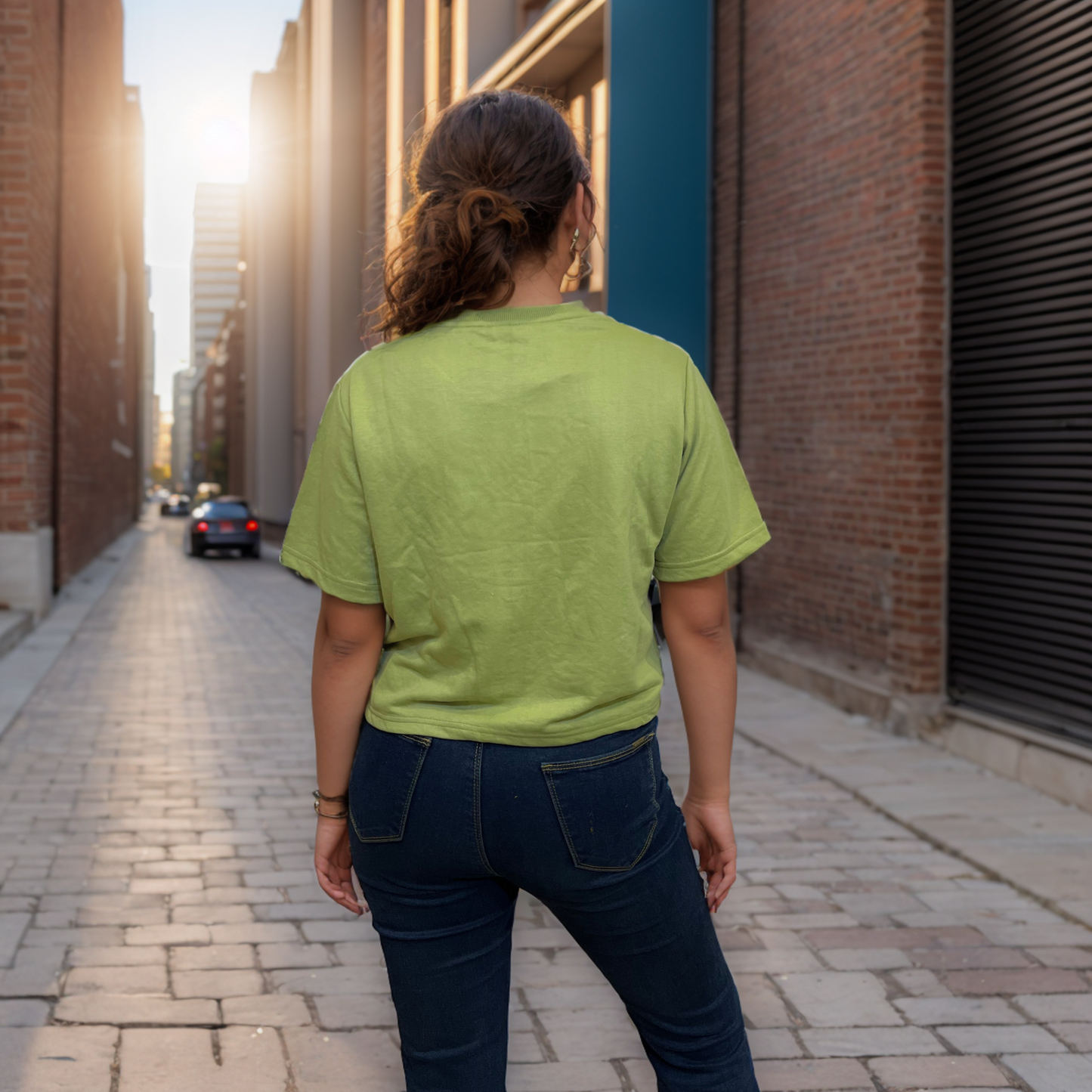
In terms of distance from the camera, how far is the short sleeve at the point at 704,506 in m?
1.66

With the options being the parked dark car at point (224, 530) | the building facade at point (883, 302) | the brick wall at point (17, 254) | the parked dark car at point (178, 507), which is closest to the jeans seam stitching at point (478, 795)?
the building facade at point (883, 302)

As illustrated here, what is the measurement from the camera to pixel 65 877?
4793 mm

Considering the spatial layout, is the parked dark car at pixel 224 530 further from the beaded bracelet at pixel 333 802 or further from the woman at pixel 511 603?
the woman at pixel 511 603

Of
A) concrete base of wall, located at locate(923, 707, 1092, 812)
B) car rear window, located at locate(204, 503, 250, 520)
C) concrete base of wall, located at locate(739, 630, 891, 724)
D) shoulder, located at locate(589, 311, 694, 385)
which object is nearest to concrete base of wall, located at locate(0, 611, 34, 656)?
concrete base of wall, located at locate(739, 630, 891, 724)

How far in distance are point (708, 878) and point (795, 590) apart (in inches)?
314

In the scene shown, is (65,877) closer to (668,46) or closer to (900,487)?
(900,487)

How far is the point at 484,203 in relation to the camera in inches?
65.1

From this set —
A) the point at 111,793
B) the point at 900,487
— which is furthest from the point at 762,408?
the point at 111,793

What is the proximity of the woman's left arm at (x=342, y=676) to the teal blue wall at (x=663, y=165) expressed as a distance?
9741 mm

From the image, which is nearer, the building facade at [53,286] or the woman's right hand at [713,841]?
the woman's right hand at [713,841]

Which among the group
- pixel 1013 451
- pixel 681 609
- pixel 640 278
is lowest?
pixel 681 609

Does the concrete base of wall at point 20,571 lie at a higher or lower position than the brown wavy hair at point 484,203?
lower

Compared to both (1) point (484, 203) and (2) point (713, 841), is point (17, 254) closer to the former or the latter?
(1) point (484, 203)

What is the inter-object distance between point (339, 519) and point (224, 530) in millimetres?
31185
